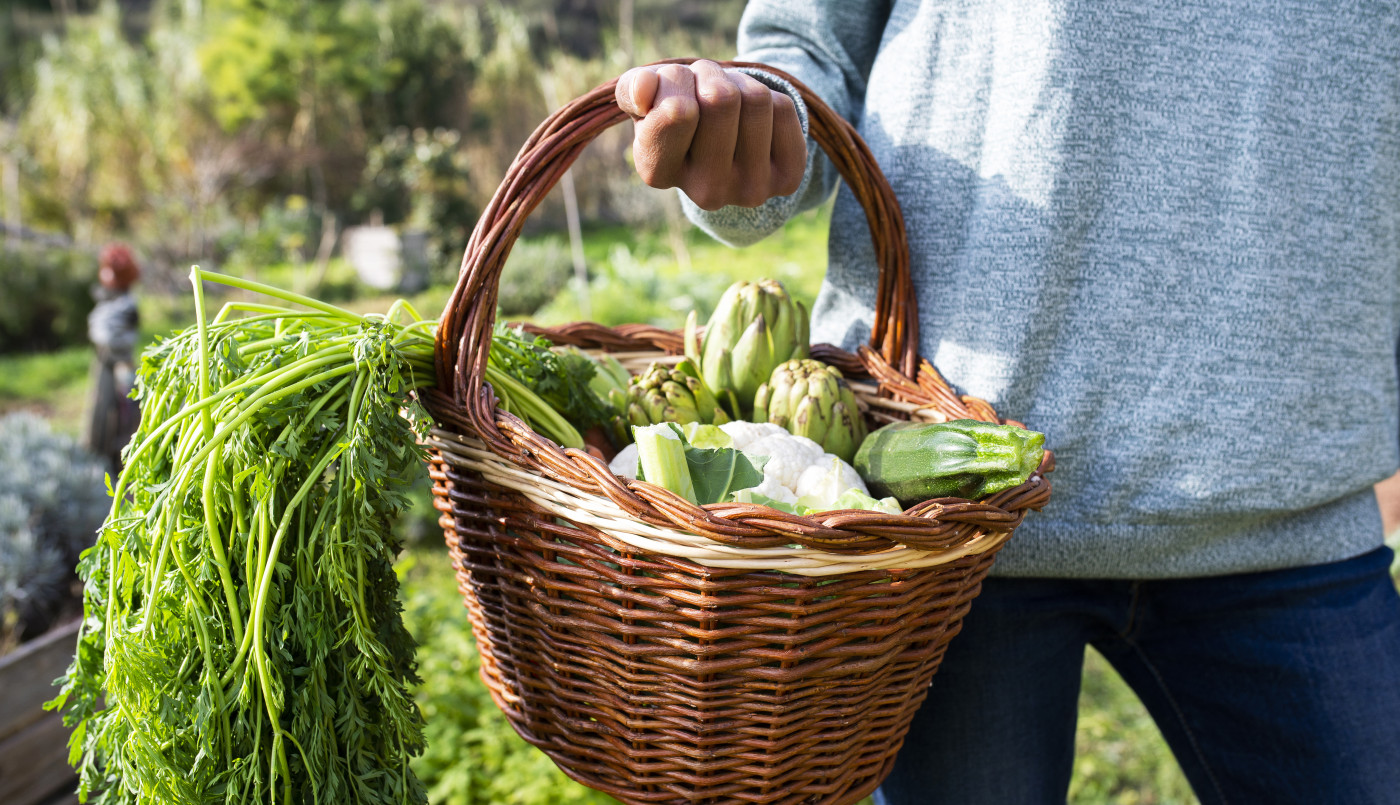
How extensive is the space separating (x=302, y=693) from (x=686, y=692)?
1.09 ft

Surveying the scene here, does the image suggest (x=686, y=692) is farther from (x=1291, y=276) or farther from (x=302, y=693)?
(x=1291, y=276)

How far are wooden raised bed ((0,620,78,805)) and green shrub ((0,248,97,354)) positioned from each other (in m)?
5.09

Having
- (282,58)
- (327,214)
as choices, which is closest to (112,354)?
(327,214)

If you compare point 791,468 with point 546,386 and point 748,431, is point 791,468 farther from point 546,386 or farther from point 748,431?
point 546,386

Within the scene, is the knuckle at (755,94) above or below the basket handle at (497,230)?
above

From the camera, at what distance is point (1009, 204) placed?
1.00 m

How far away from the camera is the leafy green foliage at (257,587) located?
2.39 ft

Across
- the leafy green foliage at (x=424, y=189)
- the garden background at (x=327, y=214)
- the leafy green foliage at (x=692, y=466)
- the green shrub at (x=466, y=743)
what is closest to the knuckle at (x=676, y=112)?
the leafy green foliage at (x=692, y=466)

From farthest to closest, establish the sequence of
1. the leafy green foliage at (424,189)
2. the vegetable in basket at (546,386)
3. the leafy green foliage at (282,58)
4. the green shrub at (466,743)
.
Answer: the leafy green foliage at (282,58)
the leafy green foliage at (424,189)
the green shrub at (466,743)
the vegetable in basket at (546,386)

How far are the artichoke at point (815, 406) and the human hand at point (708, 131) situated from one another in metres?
0.25

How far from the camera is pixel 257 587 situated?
0.73m

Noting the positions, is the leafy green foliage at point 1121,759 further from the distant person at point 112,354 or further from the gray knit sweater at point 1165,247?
the distant person at point 112,354

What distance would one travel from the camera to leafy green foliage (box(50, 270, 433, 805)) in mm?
728

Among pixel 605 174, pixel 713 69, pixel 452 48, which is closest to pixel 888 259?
pixel 713 69
